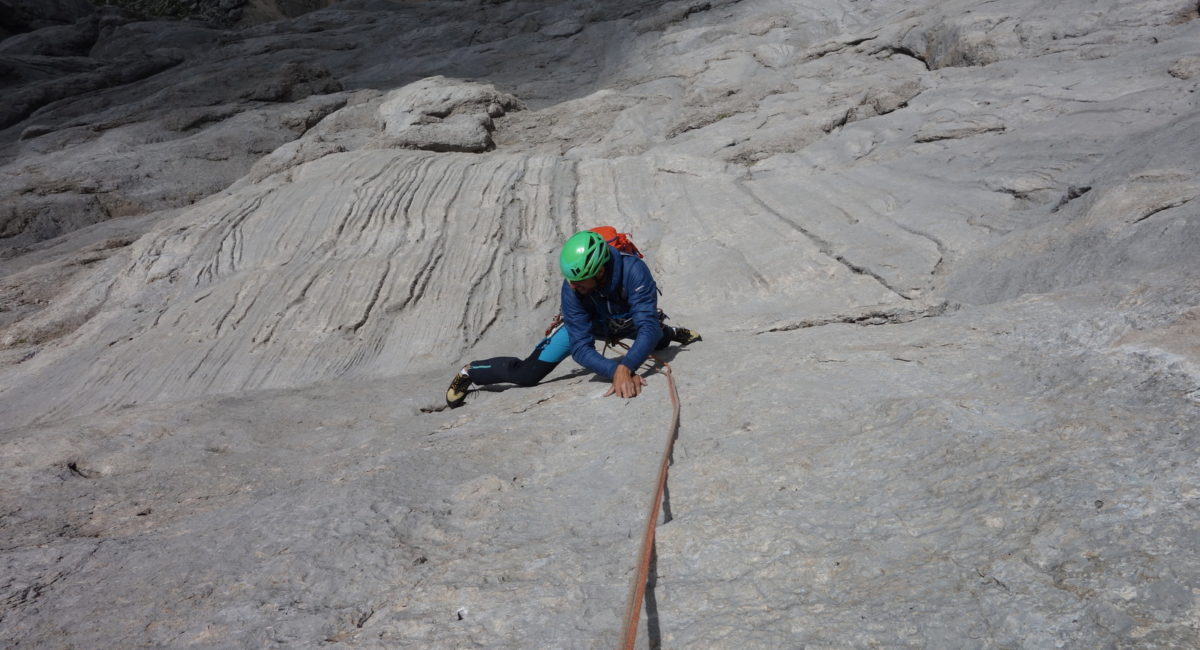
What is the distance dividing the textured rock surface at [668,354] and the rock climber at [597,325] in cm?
30

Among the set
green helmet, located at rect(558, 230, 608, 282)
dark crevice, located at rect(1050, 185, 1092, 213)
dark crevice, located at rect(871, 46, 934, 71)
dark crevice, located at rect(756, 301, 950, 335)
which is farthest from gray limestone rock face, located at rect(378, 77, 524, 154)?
dark crevice, located at rect(1050, 185, 1092, 213)

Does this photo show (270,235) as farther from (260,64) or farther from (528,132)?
(260,64)

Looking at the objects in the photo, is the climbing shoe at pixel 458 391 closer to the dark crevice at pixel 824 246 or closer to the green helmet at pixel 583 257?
the green helmet at pixel 583 257

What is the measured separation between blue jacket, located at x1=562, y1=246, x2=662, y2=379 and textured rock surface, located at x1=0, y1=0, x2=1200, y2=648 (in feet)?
1.36

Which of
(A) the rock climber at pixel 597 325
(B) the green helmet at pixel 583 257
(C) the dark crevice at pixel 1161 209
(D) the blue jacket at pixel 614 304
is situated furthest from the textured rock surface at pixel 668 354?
(B) the green helmet at pixel 583 257

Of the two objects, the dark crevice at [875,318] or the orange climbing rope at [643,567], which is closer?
the orange climbing rope at [643,567]

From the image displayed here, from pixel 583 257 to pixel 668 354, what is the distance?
124 cm

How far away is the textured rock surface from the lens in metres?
2.43

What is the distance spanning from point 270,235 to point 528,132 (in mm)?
5503

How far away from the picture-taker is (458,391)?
5965 millimetres

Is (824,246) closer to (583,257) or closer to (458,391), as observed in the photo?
(583,257)

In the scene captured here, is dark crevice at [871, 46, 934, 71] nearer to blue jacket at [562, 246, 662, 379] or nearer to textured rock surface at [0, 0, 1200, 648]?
textured rock surface at [0, 0, 1200, 648]

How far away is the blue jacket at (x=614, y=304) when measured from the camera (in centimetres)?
541

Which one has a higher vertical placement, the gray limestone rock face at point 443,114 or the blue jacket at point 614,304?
the gray limestone rock face at point 443,114
